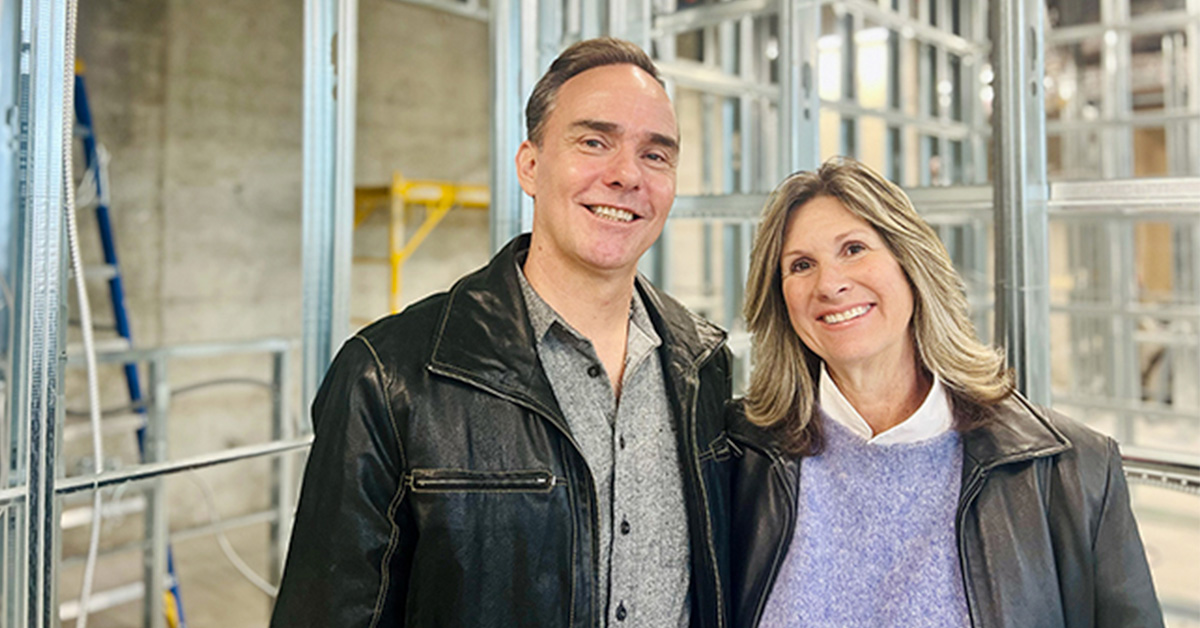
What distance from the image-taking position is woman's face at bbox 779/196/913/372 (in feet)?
4.55

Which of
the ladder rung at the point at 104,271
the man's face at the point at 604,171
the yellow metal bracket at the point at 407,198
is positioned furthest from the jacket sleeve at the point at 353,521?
the yellow metal bracket at the point at 407,198

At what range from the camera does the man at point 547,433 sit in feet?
4.20

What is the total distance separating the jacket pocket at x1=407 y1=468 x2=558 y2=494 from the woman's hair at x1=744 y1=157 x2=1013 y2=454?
0.44 meters

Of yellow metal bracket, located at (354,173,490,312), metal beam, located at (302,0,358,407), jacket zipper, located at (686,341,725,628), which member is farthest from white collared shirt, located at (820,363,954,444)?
yellow metal bracket, located at (354,173,490,312)

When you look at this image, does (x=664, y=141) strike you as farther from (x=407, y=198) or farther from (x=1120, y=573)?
(x=407, y=198)

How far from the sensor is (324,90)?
2.10m

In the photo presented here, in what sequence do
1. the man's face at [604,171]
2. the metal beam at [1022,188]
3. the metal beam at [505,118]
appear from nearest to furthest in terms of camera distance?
the man's face at [604,171]
the metal beam at [1022,188]
the metal beam at [505,118]

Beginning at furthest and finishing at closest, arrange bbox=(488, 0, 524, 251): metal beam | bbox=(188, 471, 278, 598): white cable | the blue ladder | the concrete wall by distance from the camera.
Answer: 1. the concrete wall
2. the blue ladder
3. bbox=(188, 471, 278, 598): white cable
4. bbox=(488, 0, 524, 251): metal beam

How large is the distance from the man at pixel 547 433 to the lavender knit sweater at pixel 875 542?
0.49ft

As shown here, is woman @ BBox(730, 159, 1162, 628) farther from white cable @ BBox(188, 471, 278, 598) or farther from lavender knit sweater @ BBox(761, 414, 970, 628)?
white cable @ BBox(188, 471, 278, 598)

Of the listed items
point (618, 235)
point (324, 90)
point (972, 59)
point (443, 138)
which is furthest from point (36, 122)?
point (972, 59)

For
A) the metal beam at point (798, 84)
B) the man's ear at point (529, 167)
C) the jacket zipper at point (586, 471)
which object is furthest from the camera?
the metal beam at point (798, 84)

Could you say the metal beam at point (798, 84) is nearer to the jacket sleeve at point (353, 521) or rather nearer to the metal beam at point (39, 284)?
the jacket sleeve at point (353, 521)

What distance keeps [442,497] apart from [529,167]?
0.63 m
